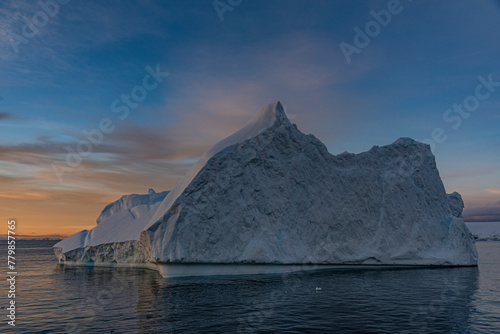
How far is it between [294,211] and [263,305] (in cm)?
1410

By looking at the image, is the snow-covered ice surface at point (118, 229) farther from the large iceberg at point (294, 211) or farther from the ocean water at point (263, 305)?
the ocean water at point (263, 305)

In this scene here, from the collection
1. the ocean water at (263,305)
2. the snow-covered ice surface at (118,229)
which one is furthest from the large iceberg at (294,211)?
the ocean water at (263,305)

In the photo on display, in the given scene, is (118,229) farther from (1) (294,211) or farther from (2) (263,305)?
(2) (263,305)

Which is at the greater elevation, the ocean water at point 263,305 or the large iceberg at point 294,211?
the large iceberg at point 294,211

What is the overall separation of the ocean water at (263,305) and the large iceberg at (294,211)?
95.6 inches

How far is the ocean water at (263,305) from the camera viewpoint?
13.7m

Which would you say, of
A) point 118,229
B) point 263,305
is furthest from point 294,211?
point 118,229

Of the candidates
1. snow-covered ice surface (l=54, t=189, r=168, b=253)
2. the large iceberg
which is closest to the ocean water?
the large iceberg

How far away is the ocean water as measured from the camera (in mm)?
13664

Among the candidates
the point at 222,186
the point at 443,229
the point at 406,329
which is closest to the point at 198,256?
the point at 222,186

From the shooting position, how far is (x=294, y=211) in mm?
30469

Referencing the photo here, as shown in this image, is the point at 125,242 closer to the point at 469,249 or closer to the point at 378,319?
the point at 378,319

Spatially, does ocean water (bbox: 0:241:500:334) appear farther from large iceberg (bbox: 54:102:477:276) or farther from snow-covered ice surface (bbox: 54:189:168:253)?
snow-covered ice surface (bbox: 54:189:168:253)

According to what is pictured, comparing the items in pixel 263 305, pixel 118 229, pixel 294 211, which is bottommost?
pixel 263 305
